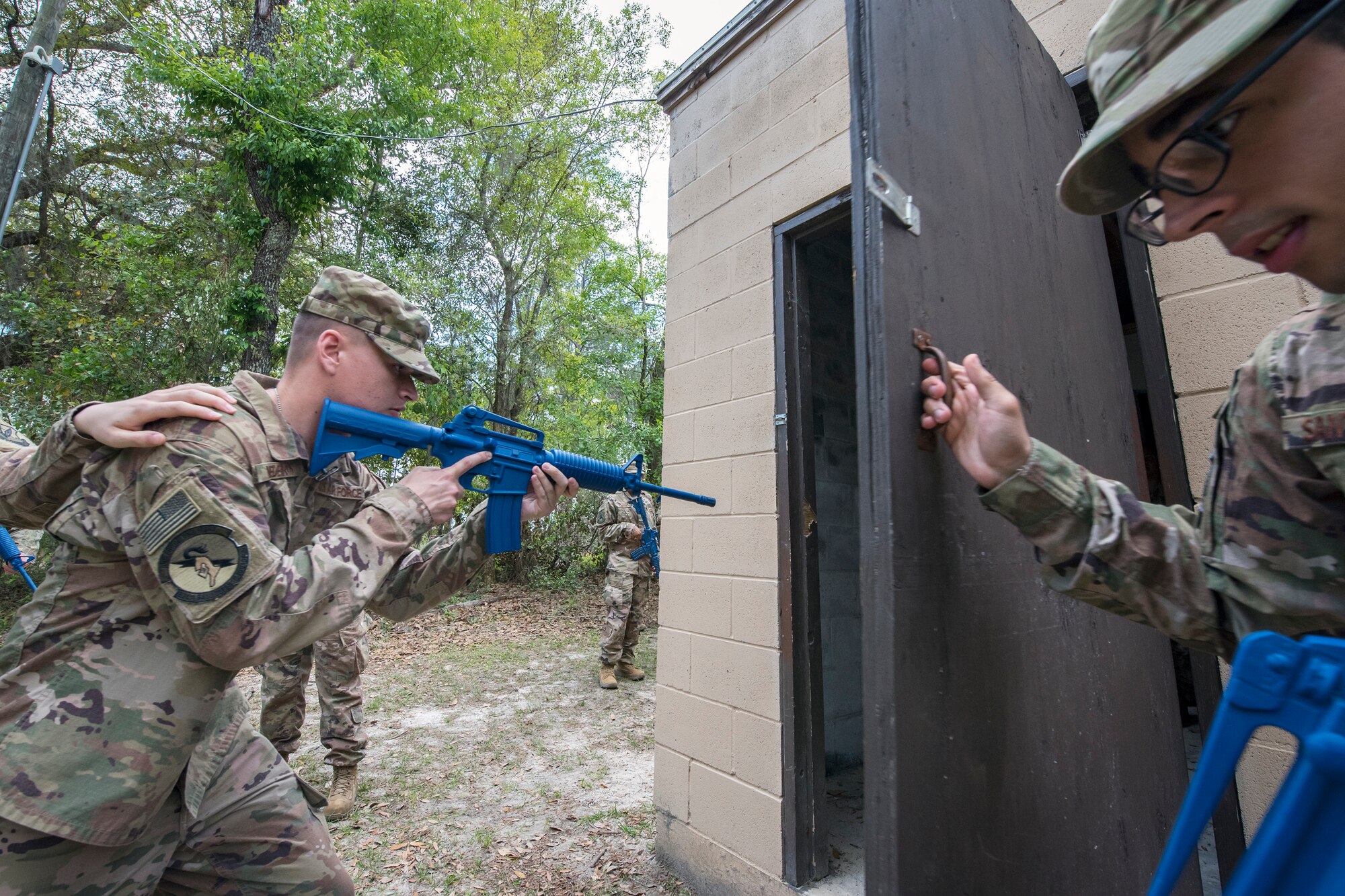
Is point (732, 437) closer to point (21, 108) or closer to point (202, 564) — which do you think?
point (202, 564)

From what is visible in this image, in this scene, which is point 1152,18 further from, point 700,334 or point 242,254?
point 242,254

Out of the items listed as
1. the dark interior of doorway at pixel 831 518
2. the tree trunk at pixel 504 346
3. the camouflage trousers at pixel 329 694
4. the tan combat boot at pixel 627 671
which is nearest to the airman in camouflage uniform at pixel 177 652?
the dark interior of doorway at pixel 831 518

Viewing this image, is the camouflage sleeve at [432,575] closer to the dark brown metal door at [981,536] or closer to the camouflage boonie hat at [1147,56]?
the dark brown metal door at [981,536]

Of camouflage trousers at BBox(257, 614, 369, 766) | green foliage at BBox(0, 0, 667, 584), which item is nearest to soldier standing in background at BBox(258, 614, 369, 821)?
camouflage trousers at BBox(257, 614, 369, 766)

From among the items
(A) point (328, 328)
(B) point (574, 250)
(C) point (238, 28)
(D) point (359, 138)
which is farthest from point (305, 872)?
(C) point (238, 28)

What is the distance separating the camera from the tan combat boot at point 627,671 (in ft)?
22.3

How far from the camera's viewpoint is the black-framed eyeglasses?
A: 77 centimetres

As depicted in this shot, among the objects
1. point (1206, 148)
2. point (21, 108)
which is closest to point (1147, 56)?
point (1206, 148)

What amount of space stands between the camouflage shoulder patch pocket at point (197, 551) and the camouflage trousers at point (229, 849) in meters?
0.64

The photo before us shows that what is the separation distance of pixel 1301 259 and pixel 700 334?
2577 mm

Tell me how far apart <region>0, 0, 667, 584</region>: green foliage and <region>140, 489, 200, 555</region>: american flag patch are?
9.03 metres

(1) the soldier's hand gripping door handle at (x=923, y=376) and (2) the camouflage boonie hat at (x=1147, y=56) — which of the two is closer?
(2) the camouflage boonie hat at (x=1147, y=56)

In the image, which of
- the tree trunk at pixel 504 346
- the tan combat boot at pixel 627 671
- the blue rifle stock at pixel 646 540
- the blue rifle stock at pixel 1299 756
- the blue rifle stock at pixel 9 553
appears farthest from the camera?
the tree trunk at pixel 504 346

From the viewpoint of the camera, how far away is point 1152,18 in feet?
2.96
